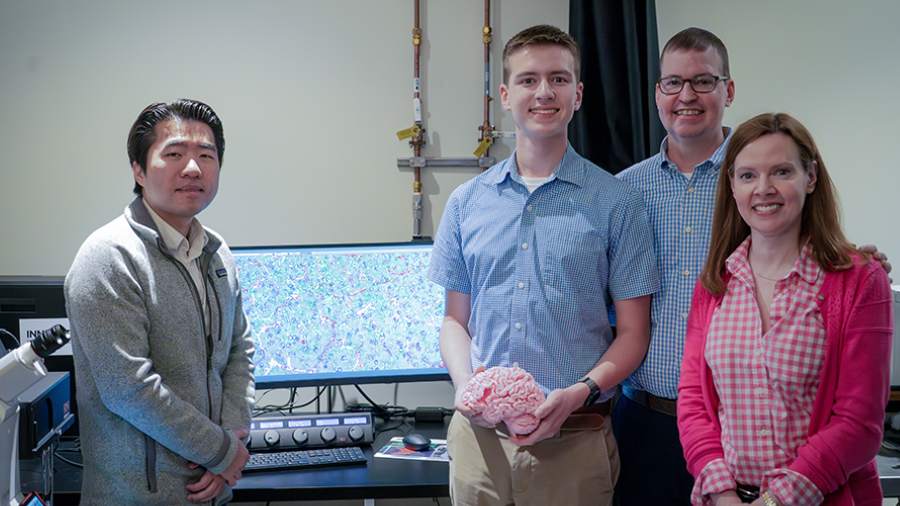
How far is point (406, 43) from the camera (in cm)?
286

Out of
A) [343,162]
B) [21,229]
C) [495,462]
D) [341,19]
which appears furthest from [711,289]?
[21,229]

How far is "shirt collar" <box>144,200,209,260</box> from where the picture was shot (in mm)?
1713

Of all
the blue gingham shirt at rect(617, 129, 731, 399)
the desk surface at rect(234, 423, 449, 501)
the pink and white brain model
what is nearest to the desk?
the desk surface at rect(234, 423, 449, 501)

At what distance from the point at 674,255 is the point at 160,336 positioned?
3.79 ft

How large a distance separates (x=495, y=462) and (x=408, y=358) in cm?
79

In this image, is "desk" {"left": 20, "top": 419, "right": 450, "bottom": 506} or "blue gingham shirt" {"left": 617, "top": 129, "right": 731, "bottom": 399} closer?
"blue gingham shirt" {"left": 617, "top": 129, "right": 731, "bottom": 399}

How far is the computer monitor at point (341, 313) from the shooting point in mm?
2416

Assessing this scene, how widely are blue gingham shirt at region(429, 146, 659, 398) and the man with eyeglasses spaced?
73mm

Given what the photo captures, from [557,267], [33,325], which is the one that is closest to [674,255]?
[557,267]

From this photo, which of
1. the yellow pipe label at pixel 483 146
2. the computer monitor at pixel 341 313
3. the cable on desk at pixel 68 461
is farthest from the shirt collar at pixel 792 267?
the cable on desk at pixel 68 461

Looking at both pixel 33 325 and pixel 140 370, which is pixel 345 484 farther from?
pixel 33 325

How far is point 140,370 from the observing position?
1570 mm

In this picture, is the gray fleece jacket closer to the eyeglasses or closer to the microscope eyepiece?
the microscope eyepiece

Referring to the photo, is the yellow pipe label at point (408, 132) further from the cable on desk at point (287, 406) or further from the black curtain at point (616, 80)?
the cable on desk at point (287, 406)
